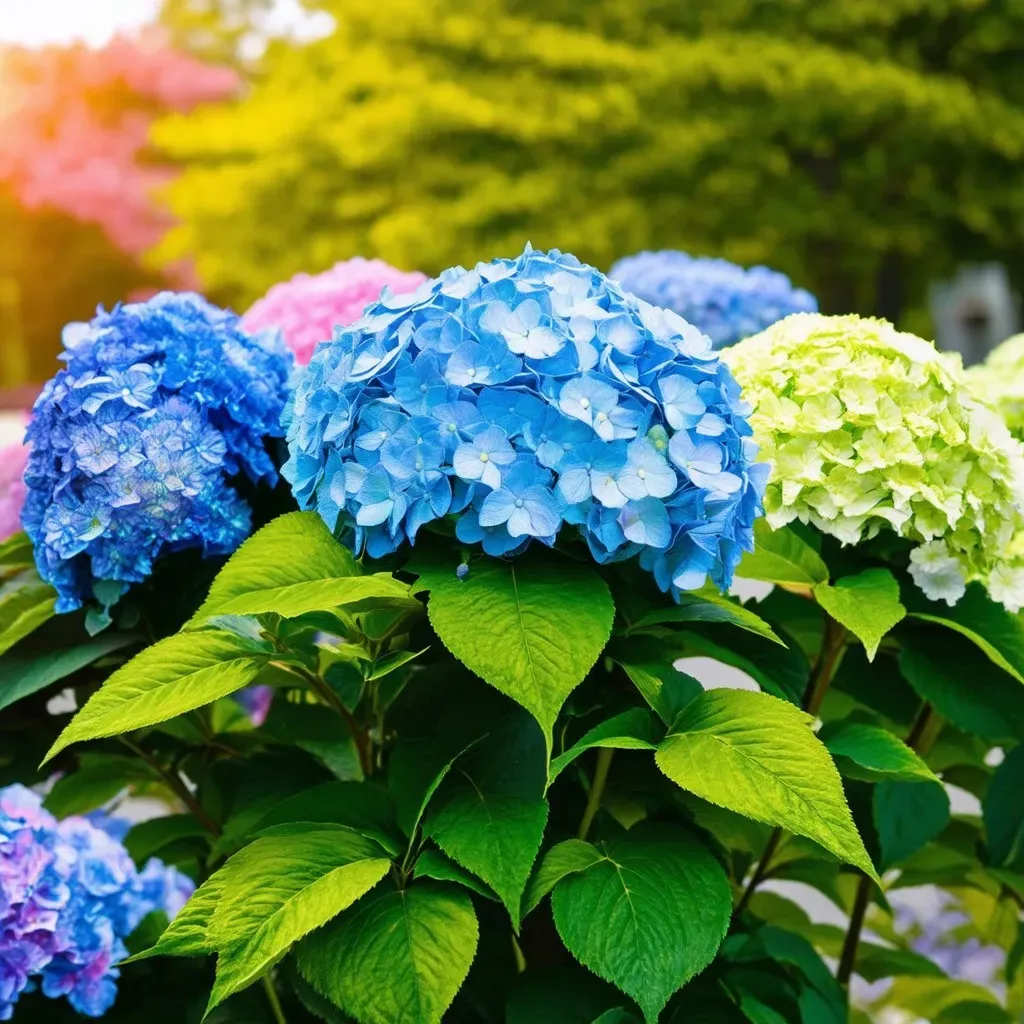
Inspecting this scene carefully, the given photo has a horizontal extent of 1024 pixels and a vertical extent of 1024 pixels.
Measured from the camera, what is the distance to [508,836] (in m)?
1.03

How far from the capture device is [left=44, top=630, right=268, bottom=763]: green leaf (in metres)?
1.02

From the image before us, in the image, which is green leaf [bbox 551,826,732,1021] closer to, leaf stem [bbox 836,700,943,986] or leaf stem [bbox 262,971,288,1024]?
leaf stem [bbox 262,971,288,1024]

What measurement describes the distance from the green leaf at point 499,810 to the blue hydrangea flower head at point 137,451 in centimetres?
40

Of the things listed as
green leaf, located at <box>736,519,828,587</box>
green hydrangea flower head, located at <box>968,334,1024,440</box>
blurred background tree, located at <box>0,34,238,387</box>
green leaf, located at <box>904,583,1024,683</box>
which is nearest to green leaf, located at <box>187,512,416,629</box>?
green leaf, located at <box>736,519,828,587</box>

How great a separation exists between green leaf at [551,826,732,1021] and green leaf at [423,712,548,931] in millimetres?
50

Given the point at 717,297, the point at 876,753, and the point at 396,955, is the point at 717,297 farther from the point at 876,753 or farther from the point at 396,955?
the point at 396,955

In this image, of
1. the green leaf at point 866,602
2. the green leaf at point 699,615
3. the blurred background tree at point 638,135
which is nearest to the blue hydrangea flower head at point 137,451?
the green leaf at point 699,615

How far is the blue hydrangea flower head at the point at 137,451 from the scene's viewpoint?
1281mm

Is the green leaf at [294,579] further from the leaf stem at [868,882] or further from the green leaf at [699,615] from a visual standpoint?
the leaf stem at [868,882]

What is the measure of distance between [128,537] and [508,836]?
0.51 m

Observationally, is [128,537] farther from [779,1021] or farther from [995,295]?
[995,295]

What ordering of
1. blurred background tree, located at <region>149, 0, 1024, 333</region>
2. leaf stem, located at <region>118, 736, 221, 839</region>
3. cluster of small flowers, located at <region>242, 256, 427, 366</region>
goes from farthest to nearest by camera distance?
blurred background tree, located at <region>149, 0, 1024, 333</region> → cluster of small flowers, located at <region>242, 256, 427, 366</region> → leaf stem, located at <region>118, 736, 221, 839</region>

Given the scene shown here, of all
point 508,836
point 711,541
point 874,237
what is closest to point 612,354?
point 711,541

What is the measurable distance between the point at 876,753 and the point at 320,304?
1026mm
